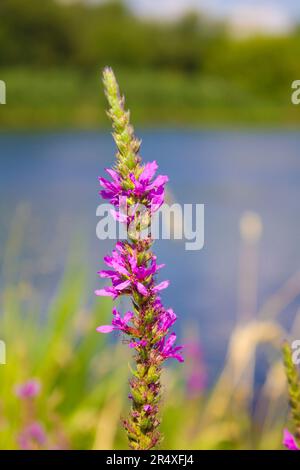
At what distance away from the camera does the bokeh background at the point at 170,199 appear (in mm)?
3123

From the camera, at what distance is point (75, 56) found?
27.5 metres

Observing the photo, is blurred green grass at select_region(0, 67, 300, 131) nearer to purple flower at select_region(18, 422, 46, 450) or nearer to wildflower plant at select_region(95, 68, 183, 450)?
purple flower at select_region(18, 422, 46, 450)

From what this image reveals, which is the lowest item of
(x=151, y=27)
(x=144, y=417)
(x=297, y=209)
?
(x=144, y=417)

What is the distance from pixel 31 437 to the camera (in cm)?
204

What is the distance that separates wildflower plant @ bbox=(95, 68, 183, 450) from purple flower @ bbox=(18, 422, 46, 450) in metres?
1.20

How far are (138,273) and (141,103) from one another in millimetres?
21895

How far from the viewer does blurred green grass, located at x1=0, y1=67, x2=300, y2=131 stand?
21.7 m

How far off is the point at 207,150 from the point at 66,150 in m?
3.65

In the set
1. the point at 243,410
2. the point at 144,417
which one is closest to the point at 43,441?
the point at 144,417

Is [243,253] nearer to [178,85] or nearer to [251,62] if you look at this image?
[178,85]

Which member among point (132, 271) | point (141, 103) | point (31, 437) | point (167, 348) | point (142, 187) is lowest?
point (31, 437)

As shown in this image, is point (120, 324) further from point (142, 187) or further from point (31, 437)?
point (31, 437)

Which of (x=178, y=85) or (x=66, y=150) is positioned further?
(x=178, y=85)

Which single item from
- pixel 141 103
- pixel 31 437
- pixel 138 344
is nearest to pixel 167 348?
pixel 138 344
